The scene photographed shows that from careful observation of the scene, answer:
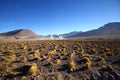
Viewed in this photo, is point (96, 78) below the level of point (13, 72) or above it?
below

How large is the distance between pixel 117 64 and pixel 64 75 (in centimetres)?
576

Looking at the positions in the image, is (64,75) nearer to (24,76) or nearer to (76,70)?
(76,70)

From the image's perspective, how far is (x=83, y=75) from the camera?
10.1 metres

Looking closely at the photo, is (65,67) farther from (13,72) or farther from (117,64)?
(117,64)

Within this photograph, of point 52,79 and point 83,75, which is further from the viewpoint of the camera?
point 83,75

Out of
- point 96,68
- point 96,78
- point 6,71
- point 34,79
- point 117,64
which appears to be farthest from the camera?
point 117,64

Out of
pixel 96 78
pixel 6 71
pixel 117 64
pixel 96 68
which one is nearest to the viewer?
pixel 96 78

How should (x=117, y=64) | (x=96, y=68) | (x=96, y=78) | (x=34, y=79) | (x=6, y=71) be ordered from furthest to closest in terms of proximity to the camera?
(x=117, y=64), (x=96, y=68), (x=6, y=71), (x=96, y=78), (x=34, y=79)

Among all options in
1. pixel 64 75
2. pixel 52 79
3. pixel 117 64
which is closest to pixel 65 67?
pixel 64 75

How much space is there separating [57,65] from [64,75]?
7.44 feet

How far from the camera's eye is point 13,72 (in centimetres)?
1037

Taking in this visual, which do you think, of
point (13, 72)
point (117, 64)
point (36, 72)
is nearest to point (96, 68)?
point (117, 64)

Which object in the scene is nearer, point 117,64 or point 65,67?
point 65,67

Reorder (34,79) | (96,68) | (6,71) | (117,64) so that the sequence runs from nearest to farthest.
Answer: (34,79)
(6,71)
(96,68)
(117,64)
